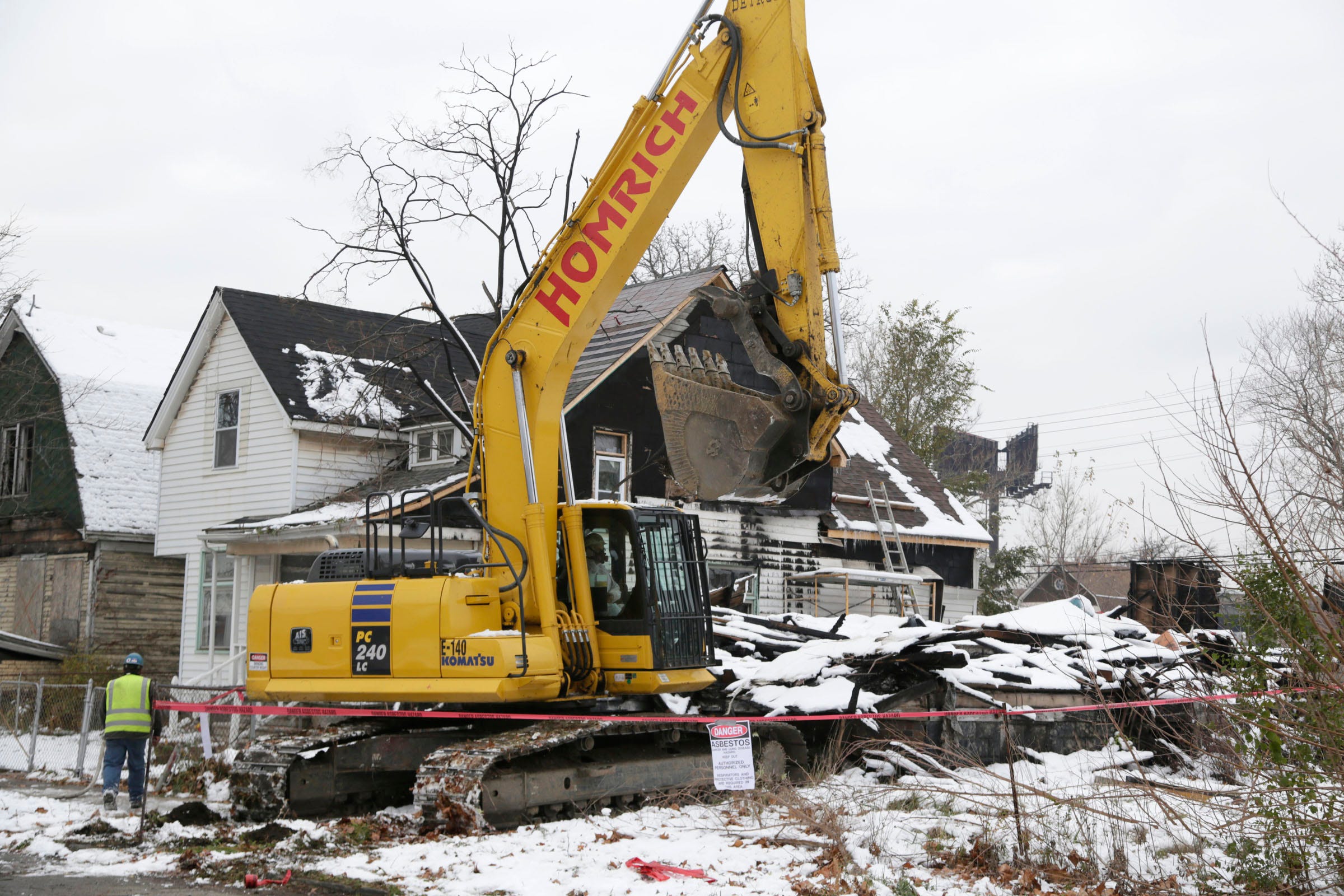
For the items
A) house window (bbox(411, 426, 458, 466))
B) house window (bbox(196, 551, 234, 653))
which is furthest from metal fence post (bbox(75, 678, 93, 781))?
house window (bbox(411, 426, 458, 466))

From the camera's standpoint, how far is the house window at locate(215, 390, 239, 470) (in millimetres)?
22750

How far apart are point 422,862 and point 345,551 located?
429 cm

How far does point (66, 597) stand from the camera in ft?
82.3

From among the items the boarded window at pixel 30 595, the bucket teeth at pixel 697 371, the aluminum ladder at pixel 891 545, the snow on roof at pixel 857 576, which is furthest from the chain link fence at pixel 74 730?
the aluminum ladder at pixel 891 545

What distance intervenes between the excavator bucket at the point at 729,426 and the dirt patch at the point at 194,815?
519 centimetres

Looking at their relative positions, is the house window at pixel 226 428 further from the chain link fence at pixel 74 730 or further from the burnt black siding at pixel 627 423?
the burnt black siding at pixel 627 423

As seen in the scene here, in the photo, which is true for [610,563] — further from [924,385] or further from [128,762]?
[924,385]

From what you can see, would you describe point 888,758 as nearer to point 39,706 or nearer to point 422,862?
point 422,862

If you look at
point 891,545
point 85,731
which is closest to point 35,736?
point 85,731

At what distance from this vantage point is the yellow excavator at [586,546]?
356 inches

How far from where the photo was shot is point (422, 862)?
27.6 ft

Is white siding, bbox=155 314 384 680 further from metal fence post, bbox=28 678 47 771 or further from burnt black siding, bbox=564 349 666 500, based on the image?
metal fence post, bbox=28 678 47 771

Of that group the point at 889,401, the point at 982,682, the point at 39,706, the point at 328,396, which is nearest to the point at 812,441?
the point at 982,682

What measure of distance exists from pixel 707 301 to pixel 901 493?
1877 cm
